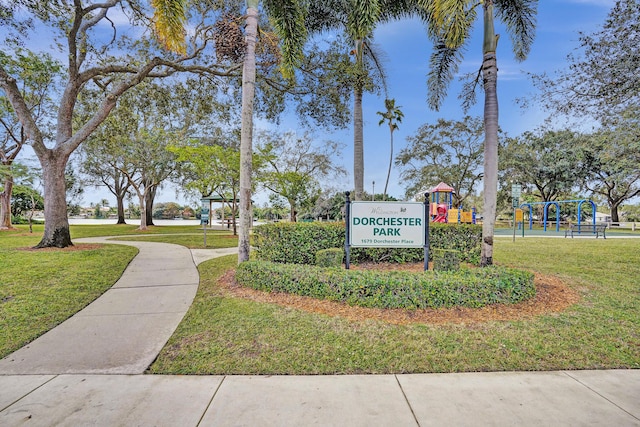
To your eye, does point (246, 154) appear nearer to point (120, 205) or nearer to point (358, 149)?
point (358, 149)

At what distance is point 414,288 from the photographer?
14.6ft

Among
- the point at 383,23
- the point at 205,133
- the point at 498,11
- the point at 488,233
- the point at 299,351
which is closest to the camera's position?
the point at 299,351

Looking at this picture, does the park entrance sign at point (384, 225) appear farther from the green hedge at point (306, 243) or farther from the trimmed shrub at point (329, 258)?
the green hedge at point (306, 243)

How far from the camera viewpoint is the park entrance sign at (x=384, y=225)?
581 cm

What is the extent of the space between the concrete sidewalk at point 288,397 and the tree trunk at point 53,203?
8980 millimetres

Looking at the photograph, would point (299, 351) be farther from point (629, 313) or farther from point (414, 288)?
point (629, 313)

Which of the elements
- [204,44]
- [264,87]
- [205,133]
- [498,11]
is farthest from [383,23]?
[205,133]

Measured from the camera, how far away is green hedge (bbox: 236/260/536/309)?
174 inches

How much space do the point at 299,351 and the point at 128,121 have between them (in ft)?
49.6

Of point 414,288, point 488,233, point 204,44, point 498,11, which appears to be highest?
point 204,44

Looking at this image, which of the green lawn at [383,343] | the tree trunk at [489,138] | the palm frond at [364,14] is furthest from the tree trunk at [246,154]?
the tree trunk at [489,138]

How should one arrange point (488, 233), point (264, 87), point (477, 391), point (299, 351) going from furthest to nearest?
point (264, 87) < point (488, 233) < point (299, 351) < point (477, 391)

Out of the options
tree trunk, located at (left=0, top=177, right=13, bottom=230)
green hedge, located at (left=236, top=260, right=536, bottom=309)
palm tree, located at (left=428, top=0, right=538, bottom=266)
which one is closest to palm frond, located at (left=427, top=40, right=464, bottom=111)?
palm tree, located at (left=428, top=0, right=538, bottom=266)

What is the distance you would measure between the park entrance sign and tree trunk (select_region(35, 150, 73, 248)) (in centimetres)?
1050
